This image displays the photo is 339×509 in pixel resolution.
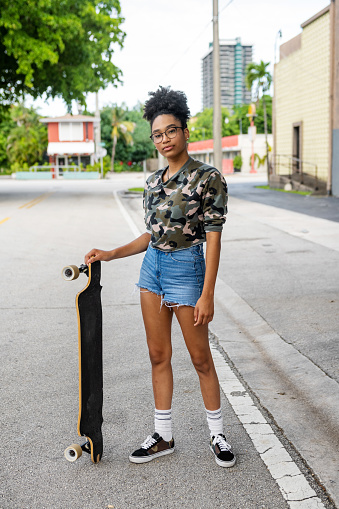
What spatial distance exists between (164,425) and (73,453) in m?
0.52

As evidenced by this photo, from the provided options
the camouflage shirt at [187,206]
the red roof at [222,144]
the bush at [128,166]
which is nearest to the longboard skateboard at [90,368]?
the camouflage shirt at [187,206]

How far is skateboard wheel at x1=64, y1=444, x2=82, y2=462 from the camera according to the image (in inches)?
129

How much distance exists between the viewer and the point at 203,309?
319cm

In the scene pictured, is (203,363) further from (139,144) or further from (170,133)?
(139,144)

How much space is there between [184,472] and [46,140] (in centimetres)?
7473

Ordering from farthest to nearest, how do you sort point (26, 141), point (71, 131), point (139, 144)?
point (139, 144)
point (26, 141)
point (71, 131)

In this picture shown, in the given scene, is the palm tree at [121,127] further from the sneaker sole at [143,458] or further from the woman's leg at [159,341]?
the sneaker sole at [143,458]

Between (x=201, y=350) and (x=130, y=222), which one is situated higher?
(x=201, y=350)

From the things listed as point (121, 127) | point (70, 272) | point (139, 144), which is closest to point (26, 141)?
point (121, 127)

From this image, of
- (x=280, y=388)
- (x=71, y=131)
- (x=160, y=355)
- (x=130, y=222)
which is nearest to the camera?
(x=160, y=355)

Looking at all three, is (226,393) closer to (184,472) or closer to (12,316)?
(184,472)

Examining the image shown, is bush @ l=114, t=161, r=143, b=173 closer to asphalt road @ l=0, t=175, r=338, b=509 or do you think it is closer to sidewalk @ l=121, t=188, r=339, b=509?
asphalt road @ l=0, t=175, r=338, b=509

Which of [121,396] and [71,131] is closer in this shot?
[121,396]

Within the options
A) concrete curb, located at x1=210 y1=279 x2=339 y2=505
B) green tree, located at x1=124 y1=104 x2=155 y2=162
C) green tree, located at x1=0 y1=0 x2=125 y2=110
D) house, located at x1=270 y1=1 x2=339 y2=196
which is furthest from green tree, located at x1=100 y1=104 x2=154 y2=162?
concrete curb, located at x1=210 y1=279 x2=339 y2=505
